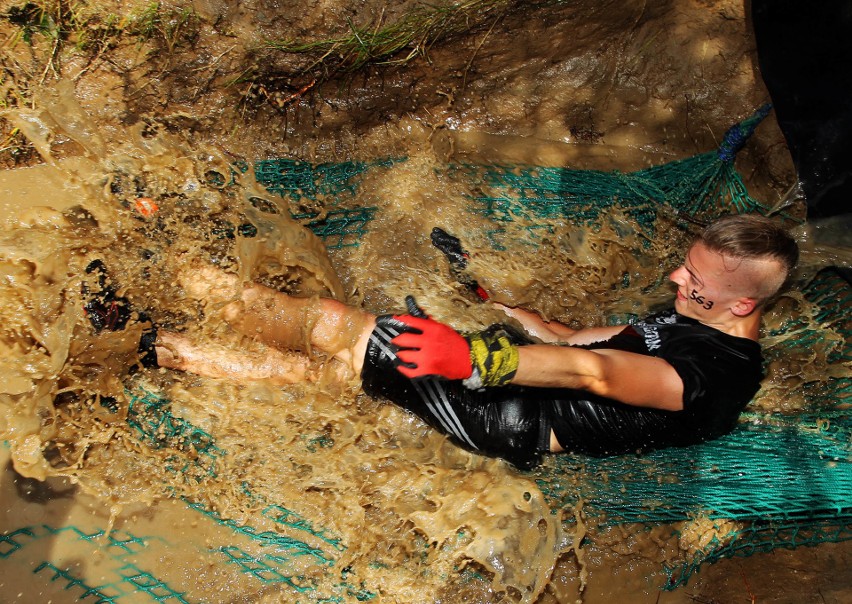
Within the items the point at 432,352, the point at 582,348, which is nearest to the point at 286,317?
the point at 432,352

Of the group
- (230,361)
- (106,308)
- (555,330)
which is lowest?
(555,330)

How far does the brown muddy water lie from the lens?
3.03m

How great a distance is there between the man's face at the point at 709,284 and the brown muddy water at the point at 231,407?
687 mm

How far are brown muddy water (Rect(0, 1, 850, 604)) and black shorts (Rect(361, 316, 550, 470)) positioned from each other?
23 cm

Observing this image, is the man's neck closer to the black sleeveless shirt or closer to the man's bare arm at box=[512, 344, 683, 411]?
the black sleeveless shirt

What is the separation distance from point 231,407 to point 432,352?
1399 millimetres

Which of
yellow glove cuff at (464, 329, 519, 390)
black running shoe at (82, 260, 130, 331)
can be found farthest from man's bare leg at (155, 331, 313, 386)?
yellow glove cuff at (464, 329, 519, 390)

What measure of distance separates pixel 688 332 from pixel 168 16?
3.36 m

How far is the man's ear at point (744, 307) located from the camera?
2922 mm

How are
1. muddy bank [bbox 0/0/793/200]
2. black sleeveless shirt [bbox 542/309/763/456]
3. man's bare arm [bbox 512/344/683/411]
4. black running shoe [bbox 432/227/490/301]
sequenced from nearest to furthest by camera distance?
man's bare arm [bbox 512/344/683/411] < black sleeveless shirt [bbox 542/309/763/456] < black running shoe [bbox 432/227/490/301] < muddy bank [bbox 0/0/793/200]

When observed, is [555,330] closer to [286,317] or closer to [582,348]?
[582,348]

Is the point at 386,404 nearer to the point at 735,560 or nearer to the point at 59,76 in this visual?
the point at 735,560

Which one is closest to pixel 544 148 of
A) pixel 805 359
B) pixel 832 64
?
pixel 832 64

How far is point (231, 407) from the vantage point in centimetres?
319
